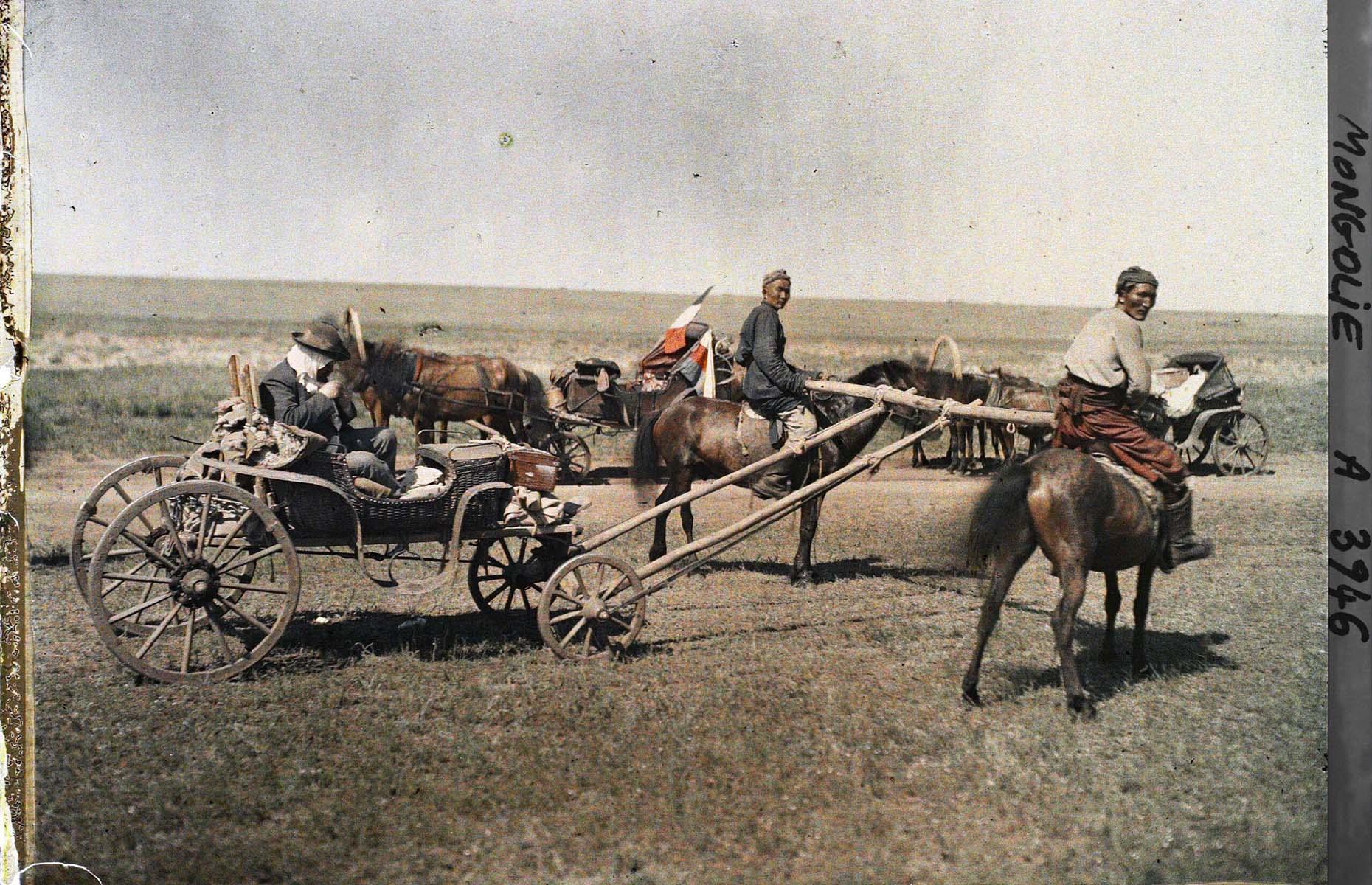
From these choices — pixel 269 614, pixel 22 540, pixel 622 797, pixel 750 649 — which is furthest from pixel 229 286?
pixel 622 797

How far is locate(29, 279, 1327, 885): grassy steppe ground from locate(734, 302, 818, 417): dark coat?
67 cm

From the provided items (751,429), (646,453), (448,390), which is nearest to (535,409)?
(448,390)

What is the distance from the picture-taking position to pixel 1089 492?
4660mm

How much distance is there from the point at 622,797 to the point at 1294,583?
410 centimetres

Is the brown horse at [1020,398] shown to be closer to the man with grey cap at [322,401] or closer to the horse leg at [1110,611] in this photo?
the horse leg at [1110,611]

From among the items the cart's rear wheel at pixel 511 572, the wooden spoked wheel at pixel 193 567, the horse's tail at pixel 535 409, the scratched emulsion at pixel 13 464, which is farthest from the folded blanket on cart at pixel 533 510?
the horse's tail at pixel 535 409

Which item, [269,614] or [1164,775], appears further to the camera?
[269,614]

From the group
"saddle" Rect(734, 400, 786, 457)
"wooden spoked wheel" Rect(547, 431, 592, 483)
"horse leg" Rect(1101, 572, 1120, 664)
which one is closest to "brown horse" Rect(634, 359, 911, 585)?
"saddle" Rect(734, 400, 786, 457)

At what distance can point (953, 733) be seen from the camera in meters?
4.58

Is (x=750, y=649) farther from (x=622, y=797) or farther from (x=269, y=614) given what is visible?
(x=269, y=614)

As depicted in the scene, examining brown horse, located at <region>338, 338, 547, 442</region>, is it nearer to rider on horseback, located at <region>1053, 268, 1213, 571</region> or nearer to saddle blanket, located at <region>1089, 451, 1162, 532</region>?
rider on horseback, located at <region>1053, 268, 1213, 571</region>

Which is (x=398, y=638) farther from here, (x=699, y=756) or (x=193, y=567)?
(x=699, y=756)

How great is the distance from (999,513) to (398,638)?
10.9 ft

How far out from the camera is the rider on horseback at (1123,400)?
470 centimetres
